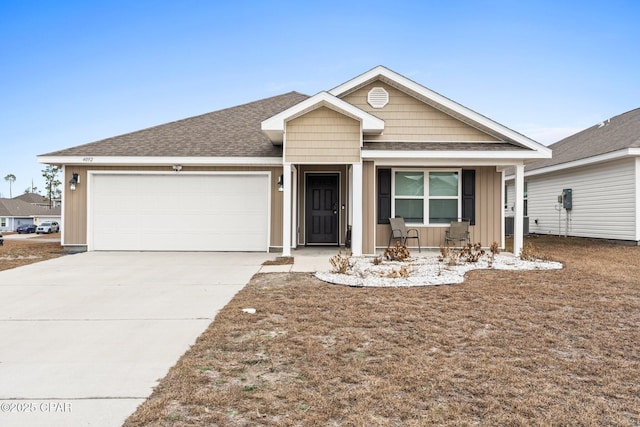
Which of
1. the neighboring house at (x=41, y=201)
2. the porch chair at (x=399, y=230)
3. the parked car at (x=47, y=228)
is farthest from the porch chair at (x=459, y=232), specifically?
the neighboring house at (x=41, y=201)

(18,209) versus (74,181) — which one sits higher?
(74,181)

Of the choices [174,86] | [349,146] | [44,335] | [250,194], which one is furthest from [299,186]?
[174,86]

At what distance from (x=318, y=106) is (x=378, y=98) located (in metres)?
2.13

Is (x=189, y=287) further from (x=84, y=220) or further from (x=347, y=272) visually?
(x=84, y=220)

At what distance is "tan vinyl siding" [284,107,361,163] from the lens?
918cm

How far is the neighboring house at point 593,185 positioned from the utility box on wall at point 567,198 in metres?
0.04

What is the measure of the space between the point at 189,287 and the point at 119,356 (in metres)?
2.82

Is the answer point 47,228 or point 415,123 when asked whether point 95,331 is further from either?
point 47,228

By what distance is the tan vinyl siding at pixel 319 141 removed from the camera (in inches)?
361

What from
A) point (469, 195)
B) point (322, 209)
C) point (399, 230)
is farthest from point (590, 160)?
point (322, 209)

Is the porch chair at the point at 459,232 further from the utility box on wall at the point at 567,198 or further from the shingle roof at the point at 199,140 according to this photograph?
the utility box on wall at the point at 567,198

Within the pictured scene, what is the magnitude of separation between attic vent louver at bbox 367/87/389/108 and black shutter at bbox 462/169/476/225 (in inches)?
109

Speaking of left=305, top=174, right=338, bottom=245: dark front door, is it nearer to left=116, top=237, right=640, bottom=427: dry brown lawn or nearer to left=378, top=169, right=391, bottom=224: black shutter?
left=378, top=169, right=391, bottom=224: black shutter

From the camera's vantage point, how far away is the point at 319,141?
9195mm
